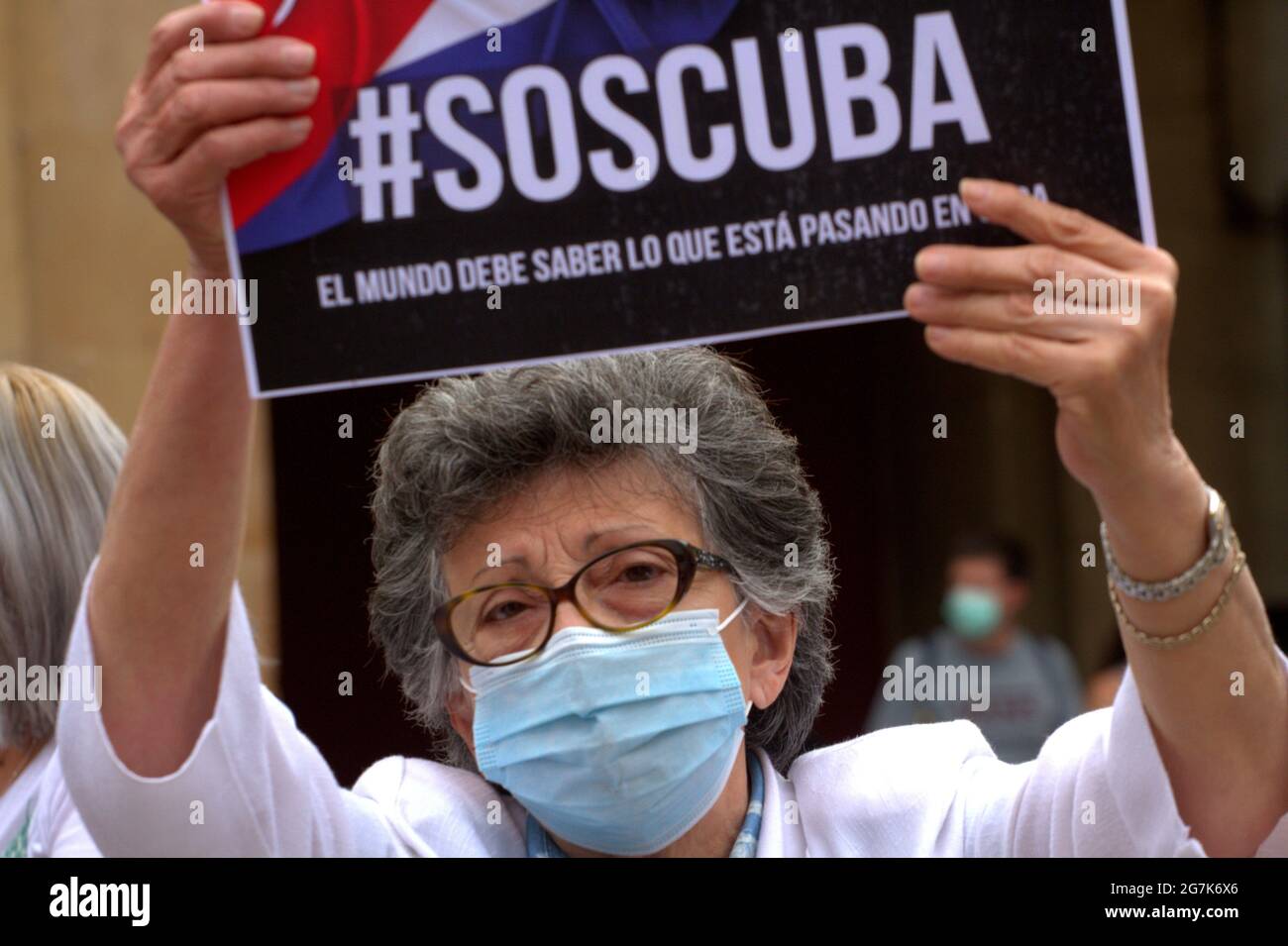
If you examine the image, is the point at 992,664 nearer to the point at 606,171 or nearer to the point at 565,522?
the point at 565,522

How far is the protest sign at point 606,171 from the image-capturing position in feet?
7.43

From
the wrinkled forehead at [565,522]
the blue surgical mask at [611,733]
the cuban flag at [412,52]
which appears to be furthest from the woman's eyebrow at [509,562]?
the cuban flag at [412,52]

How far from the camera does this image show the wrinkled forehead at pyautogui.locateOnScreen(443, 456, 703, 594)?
2.70 metres

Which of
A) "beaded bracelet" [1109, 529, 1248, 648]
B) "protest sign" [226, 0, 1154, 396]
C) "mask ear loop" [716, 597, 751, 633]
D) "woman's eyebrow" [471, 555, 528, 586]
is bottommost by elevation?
"beaded bracelet" [1109, 529, 1248, 648]

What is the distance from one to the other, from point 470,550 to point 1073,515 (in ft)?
25.0

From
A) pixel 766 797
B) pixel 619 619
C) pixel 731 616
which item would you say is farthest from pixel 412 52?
pixel 766 797

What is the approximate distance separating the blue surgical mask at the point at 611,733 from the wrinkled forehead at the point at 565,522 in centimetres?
12

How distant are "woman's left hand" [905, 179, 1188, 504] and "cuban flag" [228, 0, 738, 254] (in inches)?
18.0

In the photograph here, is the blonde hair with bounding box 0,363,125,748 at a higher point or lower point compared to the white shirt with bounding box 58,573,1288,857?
higher

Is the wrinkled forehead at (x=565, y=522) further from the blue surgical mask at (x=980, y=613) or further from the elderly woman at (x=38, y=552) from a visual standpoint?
the blue surgical mask at (x=980, y=613)

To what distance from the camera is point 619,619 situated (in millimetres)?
2723

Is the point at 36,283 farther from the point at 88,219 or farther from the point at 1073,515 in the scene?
the point at 1073,515

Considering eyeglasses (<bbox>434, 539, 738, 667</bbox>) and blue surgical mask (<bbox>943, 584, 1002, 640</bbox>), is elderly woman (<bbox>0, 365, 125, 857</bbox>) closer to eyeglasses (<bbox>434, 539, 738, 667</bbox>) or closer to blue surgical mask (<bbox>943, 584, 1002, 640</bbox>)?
eyeglasses (<bbox>434, 539, 738, 667</bbox>)

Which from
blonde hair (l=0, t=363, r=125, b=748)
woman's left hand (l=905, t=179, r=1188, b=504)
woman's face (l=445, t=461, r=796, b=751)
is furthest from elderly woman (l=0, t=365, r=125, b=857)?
woman's left hand (l=905, t=179, r=1188, b=504)
